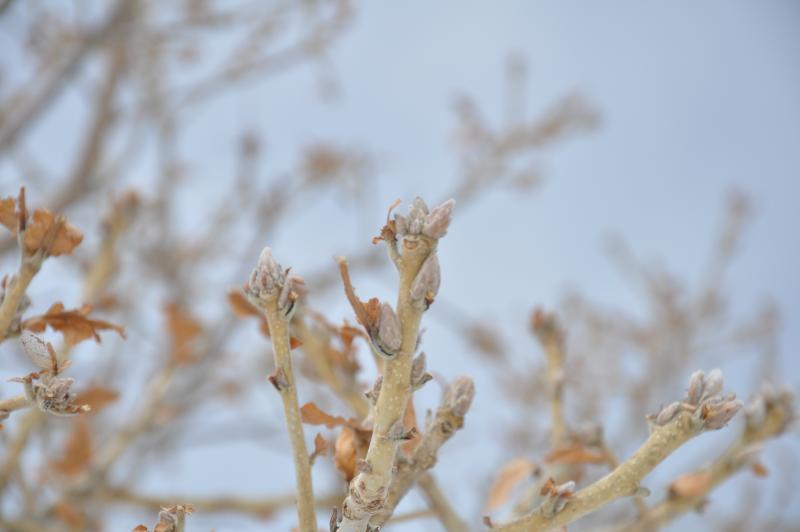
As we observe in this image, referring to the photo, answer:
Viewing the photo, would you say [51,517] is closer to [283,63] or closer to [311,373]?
[311,373]

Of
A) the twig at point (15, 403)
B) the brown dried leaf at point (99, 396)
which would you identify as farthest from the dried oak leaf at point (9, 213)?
the brown dried leaf at point (99, 396)

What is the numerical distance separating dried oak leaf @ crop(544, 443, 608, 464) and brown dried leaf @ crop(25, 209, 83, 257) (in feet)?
1.78

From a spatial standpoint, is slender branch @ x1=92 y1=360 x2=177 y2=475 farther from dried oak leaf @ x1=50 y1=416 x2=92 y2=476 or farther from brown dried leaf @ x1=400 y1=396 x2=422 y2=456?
brown dried leaf @ x1=400 y1=396 x2=422 y2=456

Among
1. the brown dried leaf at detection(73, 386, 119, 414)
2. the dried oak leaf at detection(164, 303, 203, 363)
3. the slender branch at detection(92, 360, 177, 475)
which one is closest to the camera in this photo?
the brown dried leaf at detection(73, 386, 119, 414)

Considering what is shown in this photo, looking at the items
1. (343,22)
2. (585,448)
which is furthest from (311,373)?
(343,22)

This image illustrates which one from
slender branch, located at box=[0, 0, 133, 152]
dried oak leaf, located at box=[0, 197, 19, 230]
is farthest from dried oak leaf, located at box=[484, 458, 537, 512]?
slender branch, located at box=[0, 0, 133, 152]

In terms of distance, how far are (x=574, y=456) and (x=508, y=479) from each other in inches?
4.6

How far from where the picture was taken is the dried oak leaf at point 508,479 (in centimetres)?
79

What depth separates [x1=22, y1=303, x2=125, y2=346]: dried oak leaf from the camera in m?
0.57

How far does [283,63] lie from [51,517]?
1.74m

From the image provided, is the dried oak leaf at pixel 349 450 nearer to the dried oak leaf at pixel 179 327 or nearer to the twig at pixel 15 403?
the twig at pixel 15 403

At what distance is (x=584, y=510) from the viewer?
0.49m

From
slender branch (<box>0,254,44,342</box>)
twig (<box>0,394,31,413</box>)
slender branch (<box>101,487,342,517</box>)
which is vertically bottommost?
twig (<box>0,394,31,413</box>)

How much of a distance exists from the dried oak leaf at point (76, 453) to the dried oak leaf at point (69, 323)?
2.35 feet
